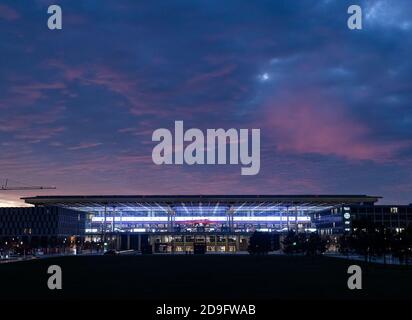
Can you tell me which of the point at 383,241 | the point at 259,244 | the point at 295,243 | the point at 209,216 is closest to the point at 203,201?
the point at 259,244

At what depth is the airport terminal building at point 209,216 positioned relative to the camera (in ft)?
525

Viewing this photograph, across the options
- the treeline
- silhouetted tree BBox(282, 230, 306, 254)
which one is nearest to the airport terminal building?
silhouetted tree BBox(282, 230, 306, 254)

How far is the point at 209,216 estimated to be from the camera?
195m

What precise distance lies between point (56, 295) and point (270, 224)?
6119 inches

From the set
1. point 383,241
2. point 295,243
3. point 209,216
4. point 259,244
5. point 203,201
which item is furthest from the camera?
point 209,216

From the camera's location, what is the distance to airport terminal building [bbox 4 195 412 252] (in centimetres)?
16000

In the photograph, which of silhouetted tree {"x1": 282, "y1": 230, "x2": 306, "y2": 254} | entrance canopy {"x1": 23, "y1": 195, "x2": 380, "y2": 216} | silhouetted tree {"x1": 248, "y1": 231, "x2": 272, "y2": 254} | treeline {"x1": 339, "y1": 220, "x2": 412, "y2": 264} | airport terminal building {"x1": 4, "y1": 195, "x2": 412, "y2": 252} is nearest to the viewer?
treeline {"x1": 339, "y1": 220, "x2": 412, "y2": 264}

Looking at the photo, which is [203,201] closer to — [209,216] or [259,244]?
[259,244]

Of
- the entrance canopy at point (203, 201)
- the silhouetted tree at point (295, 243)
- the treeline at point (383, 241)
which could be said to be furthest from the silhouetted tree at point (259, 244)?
the treeline at point (383, 241)

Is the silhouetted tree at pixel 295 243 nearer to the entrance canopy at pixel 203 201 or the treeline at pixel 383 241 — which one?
the entrance canopy at pixel 203 201

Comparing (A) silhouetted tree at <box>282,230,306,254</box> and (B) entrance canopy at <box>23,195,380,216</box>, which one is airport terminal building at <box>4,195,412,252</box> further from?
(A) silhouetted tree at <box>282,230,306,254</box>

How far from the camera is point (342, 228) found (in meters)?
173
